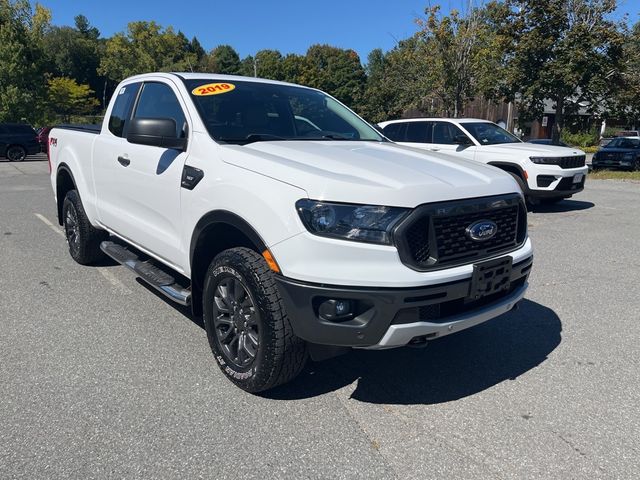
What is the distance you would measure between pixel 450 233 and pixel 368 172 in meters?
0.54

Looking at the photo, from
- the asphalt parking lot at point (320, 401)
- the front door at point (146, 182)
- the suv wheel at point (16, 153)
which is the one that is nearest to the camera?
the asphalt parking lot at point (320, 401)

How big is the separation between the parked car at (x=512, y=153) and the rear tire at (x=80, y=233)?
717 cm

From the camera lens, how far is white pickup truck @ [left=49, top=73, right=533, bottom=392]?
2535 mm

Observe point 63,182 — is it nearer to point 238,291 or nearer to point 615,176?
point 238,291

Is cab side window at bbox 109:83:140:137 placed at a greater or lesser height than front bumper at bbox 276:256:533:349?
greater

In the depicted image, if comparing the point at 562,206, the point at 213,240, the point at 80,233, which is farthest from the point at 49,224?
the point at 562,206

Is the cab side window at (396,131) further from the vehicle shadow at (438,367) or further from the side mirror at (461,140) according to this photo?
the vehicle shadow at (438,367)

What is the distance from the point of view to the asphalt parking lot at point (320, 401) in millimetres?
2492

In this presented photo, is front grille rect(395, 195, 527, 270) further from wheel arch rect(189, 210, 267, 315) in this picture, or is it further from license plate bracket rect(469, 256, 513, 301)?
wheel arch rect(189, 210, 267, 315)

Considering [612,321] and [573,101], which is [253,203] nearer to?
[612,321]

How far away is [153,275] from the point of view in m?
3.95

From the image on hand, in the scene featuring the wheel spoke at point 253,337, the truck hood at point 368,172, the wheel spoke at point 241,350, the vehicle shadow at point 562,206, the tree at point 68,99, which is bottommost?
the vehicle shadow at point 562,206

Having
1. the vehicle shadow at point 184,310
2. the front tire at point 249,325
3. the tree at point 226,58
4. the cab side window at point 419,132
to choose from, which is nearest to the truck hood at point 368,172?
the front tire at point 249,325

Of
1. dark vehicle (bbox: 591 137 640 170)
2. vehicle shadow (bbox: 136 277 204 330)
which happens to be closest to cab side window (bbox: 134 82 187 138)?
vehicle shadow (bbox: 136 277 204 330)
